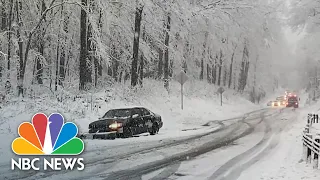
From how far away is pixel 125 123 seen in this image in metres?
16.3

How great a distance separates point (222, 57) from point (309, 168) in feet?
132

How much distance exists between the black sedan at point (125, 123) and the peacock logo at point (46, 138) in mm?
5405

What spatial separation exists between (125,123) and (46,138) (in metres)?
7.65

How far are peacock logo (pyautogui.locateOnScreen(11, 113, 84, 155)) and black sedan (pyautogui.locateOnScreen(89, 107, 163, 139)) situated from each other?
5.40 metres

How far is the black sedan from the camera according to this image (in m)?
15.6

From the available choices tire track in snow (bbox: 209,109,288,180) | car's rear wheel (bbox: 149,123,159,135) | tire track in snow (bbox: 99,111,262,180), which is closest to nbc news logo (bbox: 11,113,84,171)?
tire track in snow (bbox: 99,111,262,180)

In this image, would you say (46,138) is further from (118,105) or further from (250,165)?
(118,105)

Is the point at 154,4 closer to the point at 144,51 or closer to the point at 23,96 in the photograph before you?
the point at 144,51

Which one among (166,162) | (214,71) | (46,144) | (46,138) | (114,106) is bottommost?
(166,162)

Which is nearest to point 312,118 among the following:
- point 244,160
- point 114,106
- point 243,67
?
point 114,106

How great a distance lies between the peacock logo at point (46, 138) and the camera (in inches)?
348

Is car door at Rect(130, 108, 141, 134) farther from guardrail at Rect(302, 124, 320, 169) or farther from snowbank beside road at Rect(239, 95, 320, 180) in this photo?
A: guardrail at Rect(302, 124, 320, 169)

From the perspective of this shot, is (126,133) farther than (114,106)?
No

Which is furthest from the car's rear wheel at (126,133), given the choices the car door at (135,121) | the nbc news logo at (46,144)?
the nbc news logo at (46,144)
